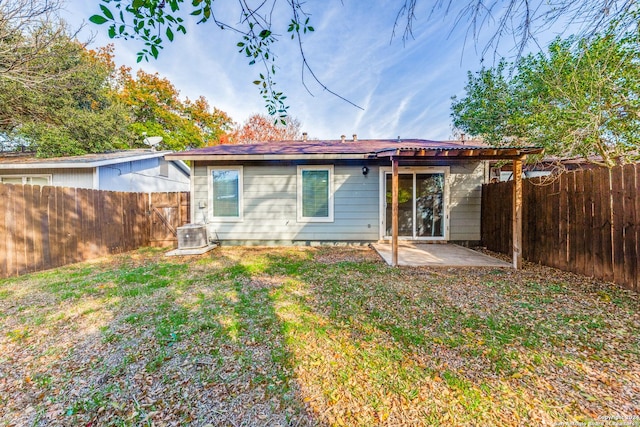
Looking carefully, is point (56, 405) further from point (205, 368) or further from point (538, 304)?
point (538, 304)

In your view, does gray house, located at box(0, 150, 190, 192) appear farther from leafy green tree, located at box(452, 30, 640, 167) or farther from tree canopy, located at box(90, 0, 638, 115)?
leafy green tree, located at box(452, 30, 640, 167)

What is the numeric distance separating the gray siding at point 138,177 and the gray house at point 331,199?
433 cm

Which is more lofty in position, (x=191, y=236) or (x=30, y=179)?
(x=30, y=179)

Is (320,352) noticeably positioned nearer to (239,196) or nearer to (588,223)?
(588,223)

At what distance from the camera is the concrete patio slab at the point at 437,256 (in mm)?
4860

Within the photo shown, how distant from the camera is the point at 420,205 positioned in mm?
6969

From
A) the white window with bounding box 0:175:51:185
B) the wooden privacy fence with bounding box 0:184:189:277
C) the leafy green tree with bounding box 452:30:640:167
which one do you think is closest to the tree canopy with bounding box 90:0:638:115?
the leafy green tree with bounding box 452:30:640:167

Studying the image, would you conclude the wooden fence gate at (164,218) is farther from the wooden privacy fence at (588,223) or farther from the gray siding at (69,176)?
the wooden privacy fence at (588,223)

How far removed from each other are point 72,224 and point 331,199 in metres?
5.95

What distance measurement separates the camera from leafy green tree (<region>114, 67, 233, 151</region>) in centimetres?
1962

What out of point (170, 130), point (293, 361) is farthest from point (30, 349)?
point (170, 130)

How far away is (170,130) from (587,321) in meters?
25.8

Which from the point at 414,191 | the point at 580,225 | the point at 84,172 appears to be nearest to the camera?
the point at 580,225

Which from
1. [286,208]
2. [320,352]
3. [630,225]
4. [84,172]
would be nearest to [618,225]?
[630,225]
